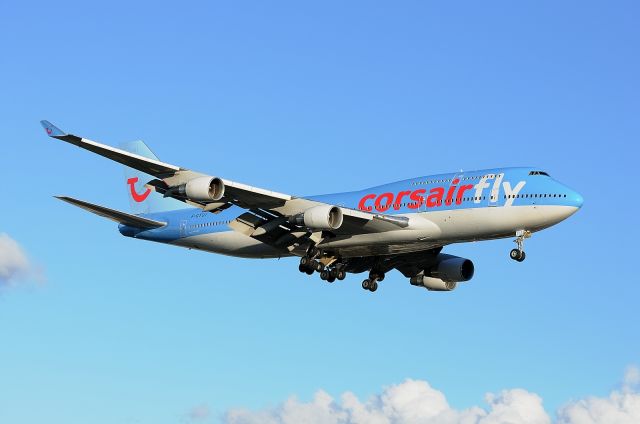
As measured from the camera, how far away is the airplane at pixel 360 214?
169ft

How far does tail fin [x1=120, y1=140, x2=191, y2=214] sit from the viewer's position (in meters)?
66.0

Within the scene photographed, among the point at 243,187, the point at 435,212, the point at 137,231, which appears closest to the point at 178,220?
the point at 137,231

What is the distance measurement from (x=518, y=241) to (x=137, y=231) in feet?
74.6

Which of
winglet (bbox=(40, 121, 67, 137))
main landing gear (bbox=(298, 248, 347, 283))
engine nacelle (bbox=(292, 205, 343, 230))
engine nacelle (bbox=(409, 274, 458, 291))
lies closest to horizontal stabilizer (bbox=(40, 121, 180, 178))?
winglet (bbox=(40, 121, 67, 137))

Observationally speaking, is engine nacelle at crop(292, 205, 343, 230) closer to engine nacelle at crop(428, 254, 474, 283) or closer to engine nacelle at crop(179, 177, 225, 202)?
engine nacelle at crop(179, 177, 225, 202)

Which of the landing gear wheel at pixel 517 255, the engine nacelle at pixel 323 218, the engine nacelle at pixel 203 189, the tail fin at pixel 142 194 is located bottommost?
the landing gear wheel at pixel 517 255

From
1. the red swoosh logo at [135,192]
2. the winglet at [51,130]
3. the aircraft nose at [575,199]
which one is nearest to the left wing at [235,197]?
the winglet at [51,130]

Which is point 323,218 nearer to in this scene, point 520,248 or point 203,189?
point 203,189

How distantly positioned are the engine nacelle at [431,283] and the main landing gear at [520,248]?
1132 centimetres

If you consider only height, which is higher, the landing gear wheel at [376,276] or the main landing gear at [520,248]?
the landing gear wheel at [376,276]

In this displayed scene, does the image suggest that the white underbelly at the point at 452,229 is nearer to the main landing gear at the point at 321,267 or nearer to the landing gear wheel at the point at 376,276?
the main landing gear at the point at 321,267

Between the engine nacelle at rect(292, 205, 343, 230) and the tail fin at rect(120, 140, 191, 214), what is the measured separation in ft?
45.1

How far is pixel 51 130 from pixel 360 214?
15288mm

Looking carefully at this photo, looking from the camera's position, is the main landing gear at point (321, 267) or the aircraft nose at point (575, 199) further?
the main landing gear at point (321, 267)
